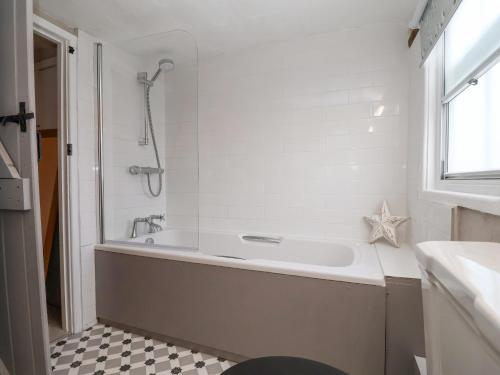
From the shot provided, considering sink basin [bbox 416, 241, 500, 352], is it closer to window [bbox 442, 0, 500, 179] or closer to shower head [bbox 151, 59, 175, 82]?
window [bbox 442, 0, 500, 179]

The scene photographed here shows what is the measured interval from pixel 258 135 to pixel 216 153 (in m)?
0.46

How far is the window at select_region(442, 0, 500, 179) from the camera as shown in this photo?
93 centimetres

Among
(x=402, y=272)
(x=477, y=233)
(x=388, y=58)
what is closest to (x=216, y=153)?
(x=388, y=58)

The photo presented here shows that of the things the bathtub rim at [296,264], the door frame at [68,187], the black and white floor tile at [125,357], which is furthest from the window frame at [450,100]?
the door frame at [68,187]

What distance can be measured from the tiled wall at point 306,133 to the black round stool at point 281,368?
1414 mm

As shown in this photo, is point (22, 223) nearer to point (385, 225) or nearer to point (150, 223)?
point (150, 223)

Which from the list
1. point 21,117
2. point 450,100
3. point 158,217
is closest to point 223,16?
point 21,117

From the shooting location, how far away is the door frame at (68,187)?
178cm

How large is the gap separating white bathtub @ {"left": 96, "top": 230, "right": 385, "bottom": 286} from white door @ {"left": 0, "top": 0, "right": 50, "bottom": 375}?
0.65 meters

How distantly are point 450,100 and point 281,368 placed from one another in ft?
4.90

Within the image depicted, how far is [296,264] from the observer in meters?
1.39

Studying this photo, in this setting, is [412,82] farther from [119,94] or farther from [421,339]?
[119,94]

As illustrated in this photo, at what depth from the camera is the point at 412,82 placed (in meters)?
1.75

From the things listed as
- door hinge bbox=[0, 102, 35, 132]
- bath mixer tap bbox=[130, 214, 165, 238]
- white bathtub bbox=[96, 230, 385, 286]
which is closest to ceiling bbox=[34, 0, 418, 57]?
door hinge bbox=[0, 102, 35, 132]
